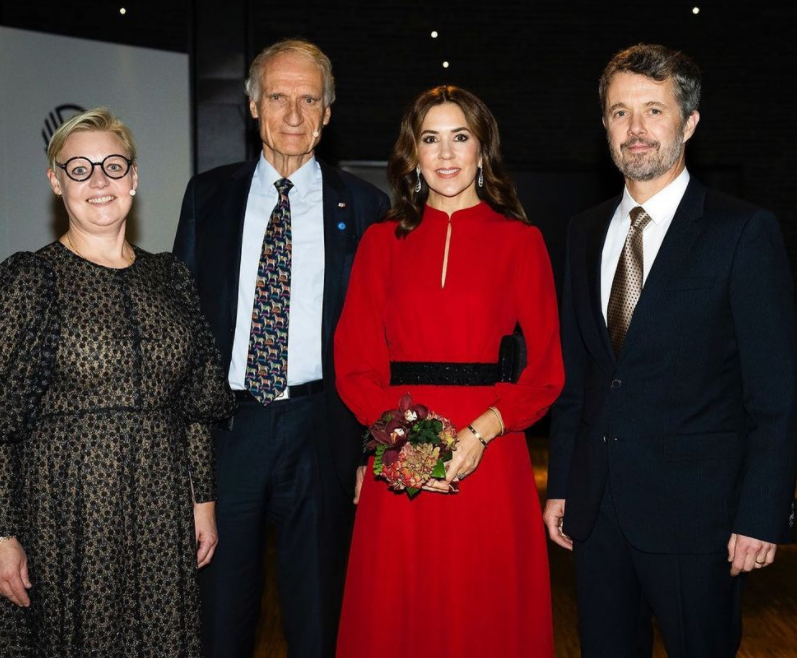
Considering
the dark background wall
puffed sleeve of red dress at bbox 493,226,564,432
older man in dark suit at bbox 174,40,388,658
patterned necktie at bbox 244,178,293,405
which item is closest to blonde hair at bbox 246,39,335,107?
older man in dark suit at bbox 174,40,388,658

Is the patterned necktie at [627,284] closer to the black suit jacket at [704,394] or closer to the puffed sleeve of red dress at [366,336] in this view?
the black suit jacket at [704,394]

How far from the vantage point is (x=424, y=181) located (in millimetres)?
3145

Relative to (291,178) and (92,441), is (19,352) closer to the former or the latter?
(92,441)

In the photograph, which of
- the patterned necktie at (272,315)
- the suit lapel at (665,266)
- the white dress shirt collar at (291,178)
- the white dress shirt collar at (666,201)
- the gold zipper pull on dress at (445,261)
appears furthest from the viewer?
the white dress shirt collar at (291,178)

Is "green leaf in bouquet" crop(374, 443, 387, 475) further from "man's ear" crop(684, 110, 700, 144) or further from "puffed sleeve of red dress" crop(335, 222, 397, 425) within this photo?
"man's ear" crop(684, 110, 700, 144)

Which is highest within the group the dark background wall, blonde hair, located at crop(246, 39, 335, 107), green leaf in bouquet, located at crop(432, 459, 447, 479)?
the dark background wall

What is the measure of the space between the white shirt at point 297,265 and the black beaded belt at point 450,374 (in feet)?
1.23

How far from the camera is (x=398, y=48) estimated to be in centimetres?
946

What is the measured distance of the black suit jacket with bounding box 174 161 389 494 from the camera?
10.3 feet

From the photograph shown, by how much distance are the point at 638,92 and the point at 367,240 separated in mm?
927

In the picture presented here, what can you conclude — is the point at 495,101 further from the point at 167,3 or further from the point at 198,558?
the point at 198,558

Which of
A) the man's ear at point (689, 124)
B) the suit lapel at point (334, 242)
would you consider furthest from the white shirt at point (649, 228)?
the suit lapel at point (334, 242)

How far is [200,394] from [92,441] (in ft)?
1.27

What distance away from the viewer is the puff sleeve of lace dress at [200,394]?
2.79 metres
